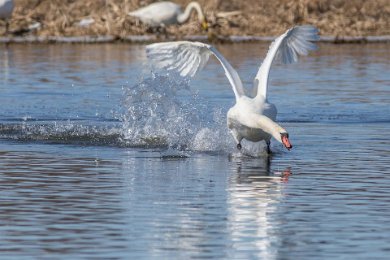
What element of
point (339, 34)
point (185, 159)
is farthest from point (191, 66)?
point (339, 34)

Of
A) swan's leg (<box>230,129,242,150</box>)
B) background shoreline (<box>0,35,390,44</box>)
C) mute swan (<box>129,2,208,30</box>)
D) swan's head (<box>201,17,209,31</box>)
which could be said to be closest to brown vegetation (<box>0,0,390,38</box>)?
background shoreline (<box>0,35,390,44</box>)

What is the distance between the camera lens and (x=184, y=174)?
13.3 meters

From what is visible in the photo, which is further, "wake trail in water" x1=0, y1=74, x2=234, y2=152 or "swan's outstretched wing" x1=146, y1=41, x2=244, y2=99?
"swan's outstretched wing" x1=146, y1=41, x2=244, y2=99

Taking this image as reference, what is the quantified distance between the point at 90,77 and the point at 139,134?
31.3ft

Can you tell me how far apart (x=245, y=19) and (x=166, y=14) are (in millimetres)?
3281

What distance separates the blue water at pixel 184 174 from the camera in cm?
961

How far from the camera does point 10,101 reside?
70.1ft

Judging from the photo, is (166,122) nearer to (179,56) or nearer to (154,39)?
(179,56)

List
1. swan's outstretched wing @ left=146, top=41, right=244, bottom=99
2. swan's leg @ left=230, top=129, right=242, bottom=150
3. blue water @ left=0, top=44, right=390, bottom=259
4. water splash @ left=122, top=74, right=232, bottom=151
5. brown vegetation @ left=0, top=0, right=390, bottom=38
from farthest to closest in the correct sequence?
1. brown vegetation @ left=0, top=0, right=390, bottom=38
2. swan's outstretched wing @ left=146, top=41, right=244, bottom=99
3. water splash @ left=122, top=74, right=232, bottom=151
4. swan's leg @ left=230, top=129, right=242, bottom=150
5. blue water @ left=0, top=44, right=390, bottom=259

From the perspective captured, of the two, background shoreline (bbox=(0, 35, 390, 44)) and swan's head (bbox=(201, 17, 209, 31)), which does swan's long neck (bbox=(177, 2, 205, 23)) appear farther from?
background shoreline (bbox=(0, 35, 390, 44))

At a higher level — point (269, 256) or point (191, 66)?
point (191, 66)

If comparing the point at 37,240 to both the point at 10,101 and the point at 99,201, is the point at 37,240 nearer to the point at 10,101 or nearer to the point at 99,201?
the point at 99,201

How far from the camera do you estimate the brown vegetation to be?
36969mm

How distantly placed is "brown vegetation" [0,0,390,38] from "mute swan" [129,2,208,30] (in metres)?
1.12
